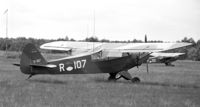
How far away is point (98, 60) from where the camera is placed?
13.9 meters

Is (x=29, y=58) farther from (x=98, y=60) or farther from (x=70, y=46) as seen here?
(x=70, y=46)

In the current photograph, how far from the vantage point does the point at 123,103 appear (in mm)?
8516

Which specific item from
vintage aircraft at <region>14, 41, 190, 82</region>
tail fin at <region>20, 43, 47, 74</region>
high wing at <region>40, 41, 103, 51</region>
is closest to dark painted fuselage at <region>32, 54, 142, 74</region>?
vintage aircraft at <region>14, 41, 190, 82</region>

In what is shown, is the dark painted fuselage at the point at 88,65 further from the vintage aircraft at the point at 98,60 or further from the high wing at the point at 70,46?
the high wing at the point at 70,46

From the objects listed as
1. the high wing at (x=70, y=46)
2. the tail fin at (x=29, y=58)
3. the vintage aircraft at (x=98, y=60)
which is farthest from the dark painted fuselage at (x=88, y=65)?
the high wing at (x=70, y=46)

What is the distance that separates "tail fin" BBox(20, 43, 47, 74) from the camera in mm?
12489

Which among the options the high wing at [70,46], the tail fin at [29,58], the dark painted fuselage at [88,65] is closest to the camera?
the tail fin at [29,58]

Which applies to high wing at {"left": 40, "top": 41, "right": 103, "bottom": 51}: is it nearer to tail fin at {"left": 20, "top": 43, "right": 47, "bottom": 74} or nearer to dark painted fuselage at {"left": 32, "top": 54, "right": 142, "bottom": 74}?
dark painted fuselage at {"left": 32, "top": 54, "right": 142, "bottom": 74}

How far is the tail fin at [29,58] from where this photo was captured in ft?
41.0

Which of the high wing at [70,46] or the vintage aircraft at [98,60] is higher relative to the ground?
the high wing at [70,46]

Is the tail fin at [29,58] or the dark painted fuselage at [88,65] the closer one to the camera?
the tail fin at [29,58]

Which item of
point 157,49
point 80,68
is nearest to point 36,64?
point 80,68

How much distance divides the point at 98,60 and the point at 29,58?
2.74 meters

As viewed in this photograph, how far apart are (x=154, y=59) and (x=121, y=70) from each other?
23.8 metres
